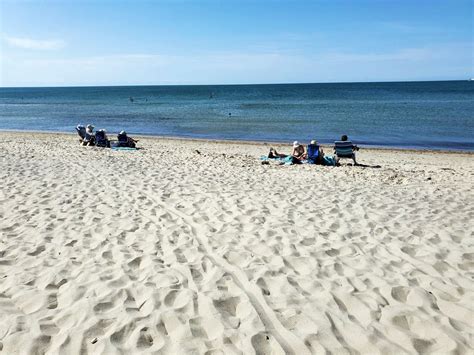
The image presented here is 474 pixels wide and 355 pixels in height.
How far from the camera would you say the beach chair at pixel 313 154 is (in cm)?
1281

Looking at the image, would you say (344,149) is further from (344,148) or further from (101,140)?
(101,140)

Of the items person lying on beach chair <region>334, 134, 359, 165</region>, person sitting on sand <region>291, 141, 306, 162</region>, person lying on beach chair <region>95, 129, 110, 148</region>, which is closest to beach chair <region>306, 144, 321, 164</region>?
person sitting on sand <region>291, 141, 306, 162</region>

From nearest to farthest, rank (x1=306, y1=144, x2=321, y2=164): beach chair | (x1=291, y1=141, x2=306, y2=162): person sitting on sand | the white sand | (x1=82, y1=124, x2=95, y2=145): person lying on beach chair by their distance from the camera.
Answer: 1. the white sand
2. (x1=306, y1=144, x2=321, y2=164): beach chair
3. (x1=291, y1=141, x2=306, y2=162): person sitting on sand
4. (x1=82, y1=124, x2=95, y2=145): person lying on beach chair

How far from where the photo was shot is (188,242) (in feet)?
18.0

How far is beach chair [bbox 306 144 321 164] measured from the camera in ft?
42.0

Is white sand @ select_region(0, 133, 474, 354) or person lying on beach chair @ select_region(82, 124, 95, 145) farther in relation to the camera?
person lying on beach chair @ select_region(82, 124, 95, 145)

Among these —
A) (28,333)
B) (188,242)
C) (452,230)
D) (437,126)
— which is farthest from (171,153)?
(437,126)

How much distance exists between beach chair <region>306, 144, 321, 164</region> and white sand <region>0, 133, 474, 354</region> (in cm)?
395

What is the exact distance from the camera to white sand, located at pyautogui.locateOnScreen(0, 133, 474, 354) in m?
3.41

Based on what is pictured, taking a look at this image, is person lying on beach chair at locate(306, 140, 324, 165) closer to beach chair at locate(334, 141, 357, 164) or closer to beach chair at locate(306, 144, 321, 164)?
beach chair at locate(306, 144, 321, 164)

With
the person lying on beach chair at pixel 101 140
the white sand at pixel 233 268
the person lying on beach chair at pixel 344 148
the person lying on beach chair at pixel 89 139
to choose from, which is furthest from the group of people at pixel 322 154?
the person lying on beach chair at pixel 89 139

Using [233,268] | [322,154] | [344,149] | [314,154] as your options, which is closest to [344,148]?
[344,149]

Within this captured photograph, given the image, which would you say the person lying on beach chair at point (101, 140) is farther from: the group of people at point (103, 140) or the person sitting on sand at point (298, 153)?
the person sitting on sand at point (298, 153)

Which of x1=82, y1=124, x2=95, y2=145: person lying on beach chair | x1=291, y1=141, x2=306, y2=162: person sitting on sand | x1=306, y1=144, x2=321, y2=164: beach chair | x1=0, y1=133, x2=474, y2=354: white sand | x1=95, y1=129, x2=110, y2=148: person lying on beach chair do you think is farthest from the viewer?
x1=82, y1=124, x2=95, y2=145: person lying on beach chair
